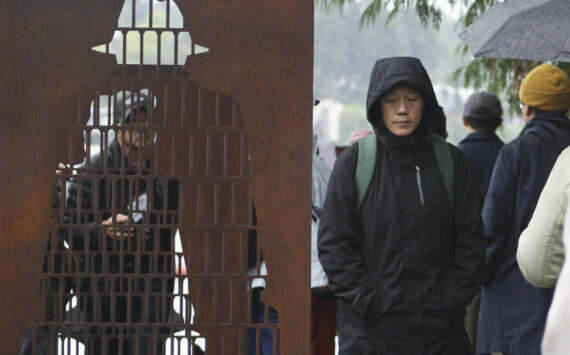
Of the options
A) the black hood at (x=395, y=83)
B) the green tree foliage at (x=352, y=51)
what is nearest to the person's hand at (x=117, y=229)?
the black hood at (x=395, y=83)

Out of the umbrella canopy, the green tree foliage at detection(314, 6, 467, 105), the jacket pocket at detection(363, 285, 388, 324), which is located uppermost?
the green tree foliage at detection(314, 6, 467, 105)

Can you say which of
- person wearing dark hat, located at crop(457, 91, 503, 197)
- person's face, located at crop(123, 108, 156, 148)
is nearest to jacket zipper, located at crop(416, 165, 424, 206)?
person's face, located at crop(123, 108, 156, 148)

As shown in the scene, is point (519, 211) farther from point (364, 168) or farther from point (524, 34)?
point (364, 168)

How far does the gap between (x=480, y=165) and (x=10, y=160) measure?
11.7 feet

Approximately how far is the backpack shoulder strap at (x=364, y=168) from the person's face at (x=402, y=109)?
11cm

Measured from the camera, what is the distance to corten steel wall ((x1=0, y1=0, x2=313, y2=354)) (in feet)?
9.66

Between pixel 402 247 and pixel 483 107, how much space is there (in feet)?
8.51

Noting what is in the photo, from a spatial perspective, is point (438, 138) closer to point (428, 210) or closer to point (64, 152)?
point (428, 210)

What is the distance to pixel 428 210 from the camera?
3.64 metres

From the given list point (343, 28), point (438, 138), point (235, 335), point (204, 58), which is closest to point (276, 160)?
point (204, 58)

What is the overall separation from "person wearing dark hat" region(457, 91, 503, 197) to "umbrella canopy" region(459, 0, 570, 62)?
119 centimetres

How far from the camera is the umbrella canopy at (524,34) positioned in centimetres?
454

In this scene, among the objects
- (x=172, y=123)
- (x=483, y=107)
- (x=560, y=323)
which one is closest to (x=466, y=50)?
(x=483, y=107)

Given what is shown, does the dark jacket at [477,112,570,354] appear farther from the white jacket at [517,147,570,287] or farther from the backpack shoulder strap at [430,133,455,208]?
the white jacket at [517,147,570,287]
